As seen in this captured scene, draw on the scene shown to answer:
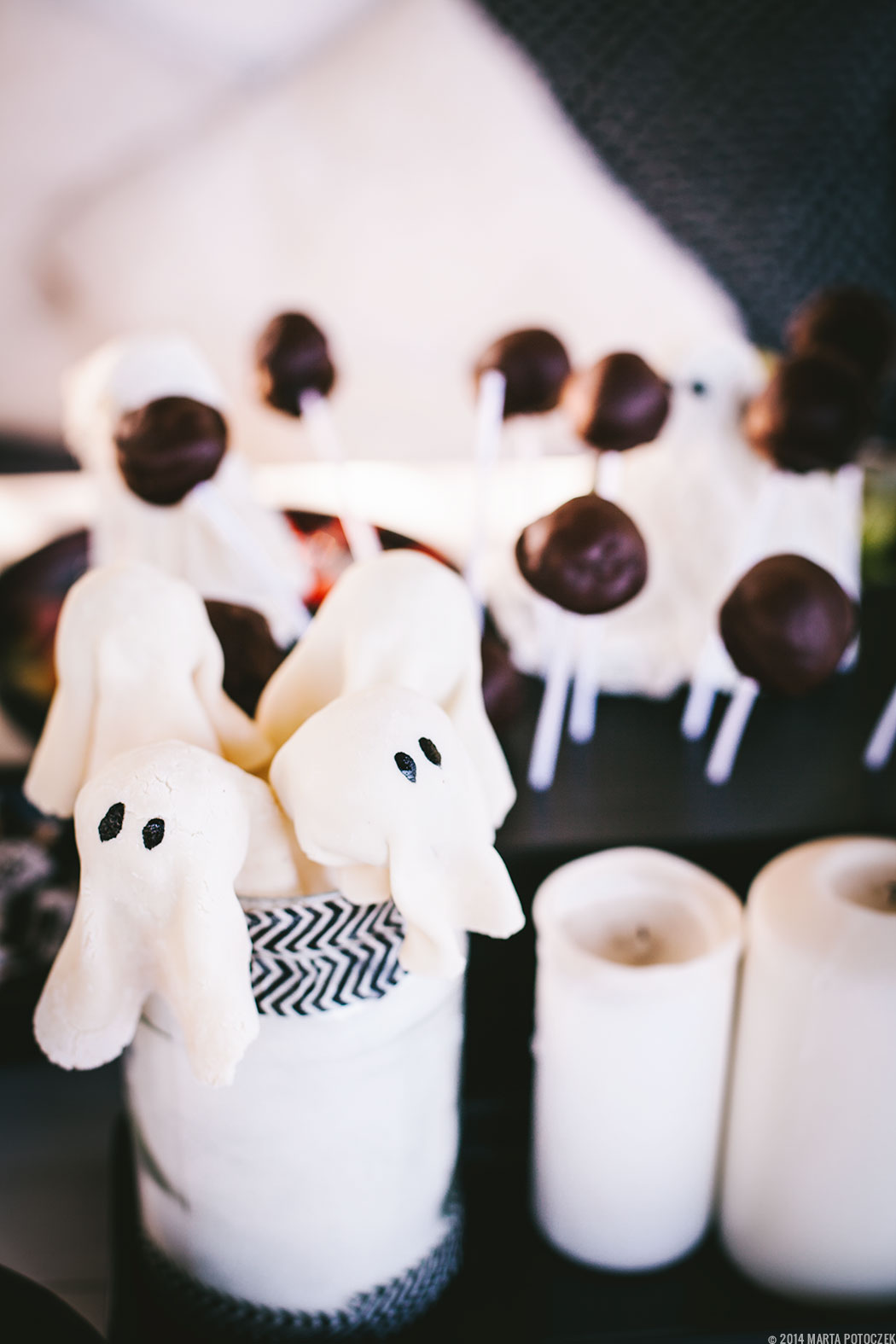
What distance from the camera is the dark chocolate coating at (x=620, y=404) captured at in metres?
0.52

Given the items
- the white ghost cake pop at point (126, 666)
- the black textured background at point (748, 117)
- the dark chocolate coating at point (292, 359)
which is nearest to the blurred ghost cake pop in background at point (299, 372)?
the dark chocolate coating at point (292, 359)

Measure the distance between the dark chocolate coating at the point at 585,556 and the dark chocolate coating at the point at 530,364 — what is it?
0.51 ft

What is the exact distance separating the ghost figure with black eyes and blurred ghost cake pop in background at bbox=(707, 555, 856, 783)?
165 millimetres

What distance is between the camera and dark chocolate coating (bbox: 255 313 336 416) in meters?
0.57

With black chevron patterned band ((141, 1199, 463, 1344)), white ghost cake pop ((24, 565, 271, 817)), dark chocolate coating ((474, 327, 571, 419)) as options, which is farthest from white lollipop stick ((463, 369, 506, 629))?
black chevron patterned band ((141, 1199, 463, 1344))

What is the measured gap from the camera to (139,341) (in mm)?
621

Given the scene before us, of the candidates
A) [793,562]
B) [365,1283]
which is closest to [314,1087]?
[365,1283]

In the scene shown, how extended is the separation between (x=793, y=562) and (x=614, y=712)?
241mm

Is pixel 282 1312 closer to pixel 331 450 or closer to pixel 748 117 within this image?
pixel 331 450

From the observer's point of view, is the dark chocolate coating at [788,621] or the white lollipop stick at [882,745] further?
the white lollipop stick at [882,745]

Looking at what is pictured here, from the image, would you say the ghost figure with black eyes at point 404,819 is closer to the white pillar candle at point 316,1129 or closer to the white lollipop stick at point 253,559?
the white pillar candle at point 316,1129

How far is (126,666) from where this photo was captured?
386 mm

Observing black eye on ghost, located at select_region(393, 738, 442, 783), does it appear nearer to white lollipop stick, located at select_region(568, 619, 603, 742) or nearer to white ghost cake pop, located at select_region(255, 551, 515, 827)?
white ghost cake pop, located at select_region(255, 551, 515, 827)

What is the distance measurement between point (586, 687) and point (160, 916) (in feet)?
1.12
